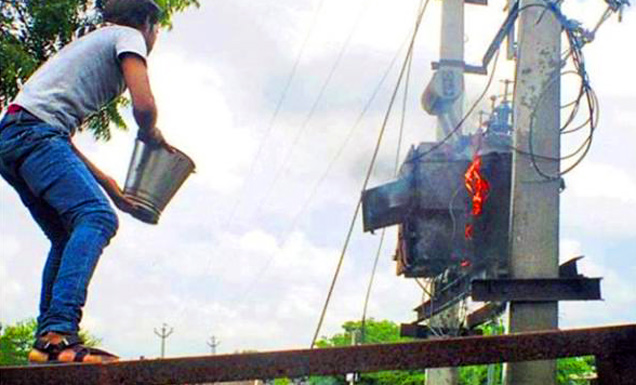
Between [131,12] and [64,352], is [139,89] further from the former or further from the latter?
[64,352]

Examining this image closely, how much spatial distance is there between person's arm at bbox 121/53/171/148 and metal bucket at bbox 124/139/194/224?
0.20m

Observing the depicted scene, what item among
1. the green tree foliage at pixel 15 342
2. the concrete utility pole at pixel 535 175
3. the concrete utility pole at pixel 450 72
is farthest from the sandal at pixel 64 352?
the green tree foliage at pixel 15 342

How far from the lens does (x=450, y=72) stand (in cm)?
1123

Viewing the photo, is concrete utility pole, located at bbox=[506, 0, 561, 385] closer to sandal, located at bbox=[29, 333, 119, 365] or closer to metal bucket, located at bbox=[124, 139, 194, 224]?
metal bucket, located at bbox=[124, 139, 194, 224]

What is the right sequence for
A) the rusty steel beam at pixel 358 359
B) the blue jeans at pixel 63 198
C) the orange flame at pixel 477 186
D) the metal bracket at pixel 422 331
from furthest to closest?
1. the metal bracket at pixel 422 331
2. the orange flame at pixel 477 186
3. the blue jeans at pixel 63 198
4. the rusty steel beam at pixel 358 359

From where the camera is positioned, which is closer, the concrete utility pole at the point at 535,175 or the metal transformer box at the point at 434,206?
the concrete utility pole at the point at 535,175

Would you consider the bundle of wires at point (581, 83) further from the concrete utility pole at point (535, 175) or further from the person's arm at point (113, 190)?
the person's arm at point (113, 190)

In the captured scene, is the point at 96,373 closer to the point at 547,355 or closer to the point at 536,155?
the point at 547,355

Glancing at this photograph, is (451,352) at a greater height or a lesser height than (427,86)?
lesser

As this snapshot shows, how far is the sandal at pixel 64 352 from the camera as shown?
308 cm

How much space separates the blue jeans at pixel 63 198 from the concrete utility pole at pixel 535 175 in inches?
164

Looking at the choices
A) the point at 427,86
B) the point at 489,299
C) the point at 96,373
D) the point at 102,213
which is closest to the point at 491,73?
the point at 427,86

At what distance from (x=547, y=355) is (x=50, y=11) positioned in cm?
698

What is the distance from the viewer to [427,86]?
37.4ft
